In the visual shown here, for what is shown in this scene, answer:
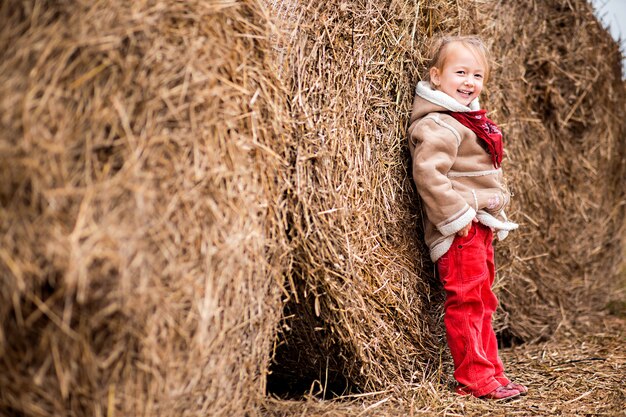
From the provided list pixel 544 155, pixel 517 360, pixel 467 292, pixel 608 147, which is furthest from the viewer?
pixel 608 147

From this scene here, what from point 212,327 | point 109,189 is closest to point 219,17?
point 109,189

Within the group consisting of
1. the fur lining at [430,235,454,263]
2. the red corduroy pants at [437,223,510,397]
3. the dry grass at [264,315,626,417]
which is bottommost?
the dry grass at [264,315,626,417]

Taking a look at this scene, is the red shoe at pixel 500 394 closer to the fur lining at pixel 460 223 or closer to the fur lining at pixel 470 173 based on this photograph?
the fur lining at pixel 460 223

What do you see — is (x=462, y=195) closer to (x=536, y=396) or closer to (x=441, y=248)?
(x=441, y=248)

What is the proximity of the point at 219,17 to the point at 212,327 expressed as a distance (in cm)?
91

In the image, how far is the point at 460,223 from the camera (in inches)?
114

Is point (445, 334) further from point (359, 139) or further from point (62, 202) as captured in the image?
point (62, 202)

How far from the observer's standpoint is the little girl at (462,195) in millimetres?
2895

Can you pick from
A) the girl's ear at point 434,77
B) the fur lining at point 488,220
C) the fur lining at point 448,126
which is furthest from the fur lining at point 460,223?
the girl's ear at point 434,77

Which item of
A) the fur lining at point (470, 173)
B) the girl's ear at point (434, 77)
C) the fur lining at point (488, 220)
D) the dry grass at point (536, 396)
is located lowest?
the dry grass at point (536, 396)

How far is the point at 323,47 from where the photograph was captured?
107 inches

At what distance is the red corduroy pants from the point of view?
2.92 meters

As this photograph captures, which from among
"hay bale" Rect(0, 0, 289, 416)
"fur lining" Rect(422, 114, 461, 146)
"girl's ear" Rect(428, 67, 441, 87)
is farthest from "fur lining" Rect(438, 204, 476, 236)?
"hay bale" Rect(0, 0, 289, 416)

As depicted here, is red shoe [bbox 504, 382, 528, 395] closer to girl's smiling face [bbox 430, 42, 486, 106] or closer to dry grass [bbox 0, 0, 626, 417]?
dry grass [bbox 0, 0, 626, 417]
